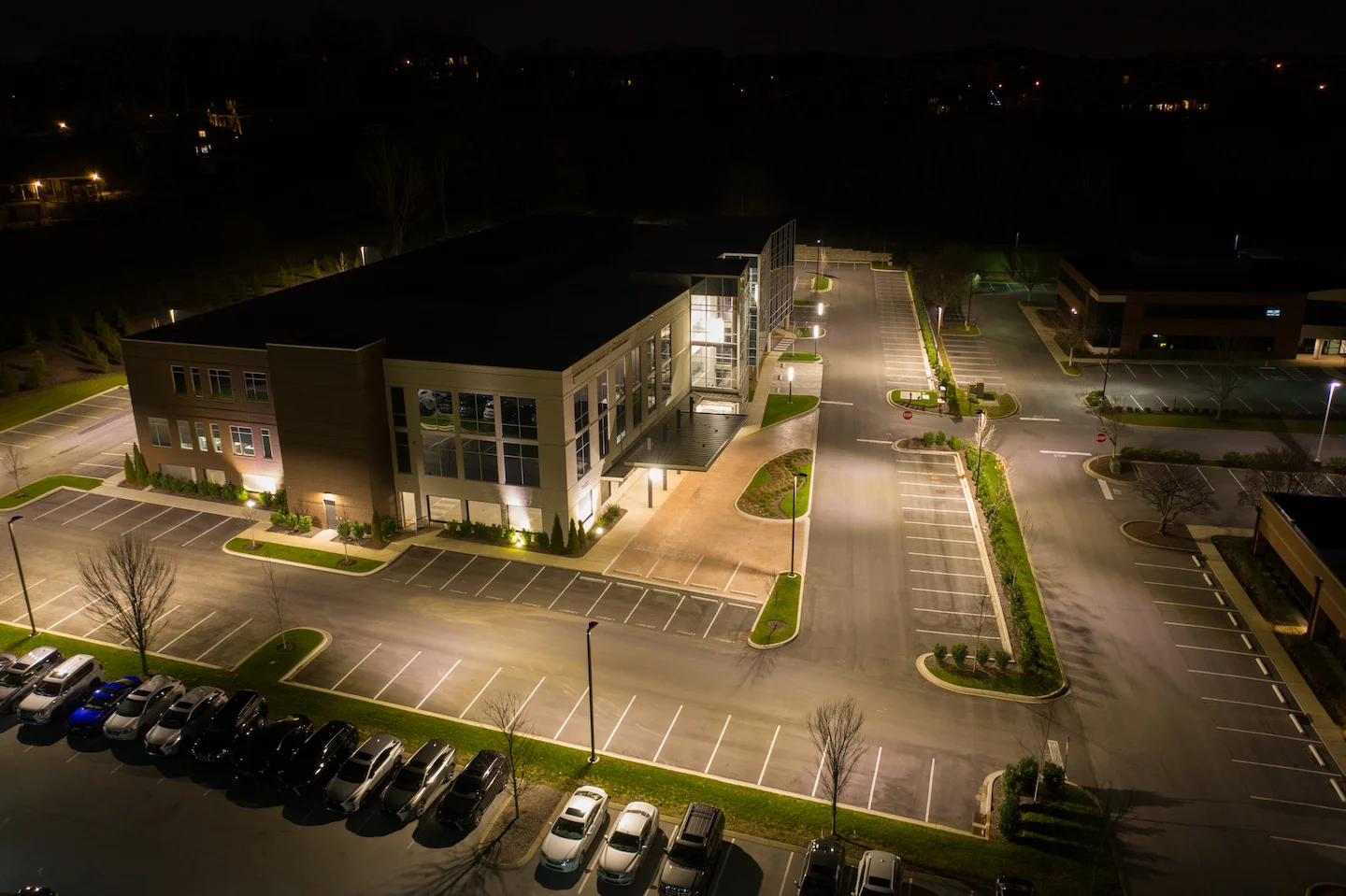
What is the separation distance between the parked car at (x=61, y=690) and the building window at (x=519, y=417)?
1875cm

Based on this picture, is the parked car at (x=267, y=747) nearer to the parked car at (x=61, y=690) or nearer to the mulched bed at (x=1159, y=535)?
the parked car at (x=61, y=690)

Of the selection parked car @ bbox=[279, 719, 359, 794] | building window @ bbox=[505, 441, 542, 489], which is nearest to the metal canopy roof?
building window @ bbox=[505, 441, 542, 489]

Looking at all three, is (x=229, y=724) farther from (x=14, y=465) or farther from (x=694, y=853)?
(x=14, y=465)

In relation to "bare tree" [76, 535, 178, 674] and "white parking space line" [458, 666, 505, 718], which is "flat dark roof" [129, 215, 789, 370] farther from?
"white parking space line" [458, 666, 505, 718]

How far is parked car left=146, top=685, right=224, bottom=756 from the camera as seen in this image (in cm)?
3061

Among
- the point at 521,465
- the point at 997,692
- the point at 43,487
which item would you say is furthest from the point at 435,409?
the point at 997,692

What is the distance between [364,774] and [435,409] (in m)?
19.9

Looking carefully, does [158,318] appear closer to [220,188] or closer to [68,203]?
[68,203]

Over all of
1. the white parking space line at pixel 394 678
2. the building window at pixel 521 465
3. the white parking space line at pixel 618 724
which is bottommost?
the white parking space line at pixel 618 724

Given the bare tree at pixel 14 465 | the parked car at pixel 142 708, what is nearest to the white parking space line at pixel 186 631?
the parked car at pixel 142 708

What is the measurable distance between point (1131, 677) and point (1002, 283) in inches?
3049

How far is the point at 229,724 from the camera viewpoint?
3081cm

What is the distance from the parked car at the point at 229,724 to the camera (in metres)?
30.3

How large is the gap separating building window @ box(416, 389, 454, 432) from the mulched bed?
112ft
